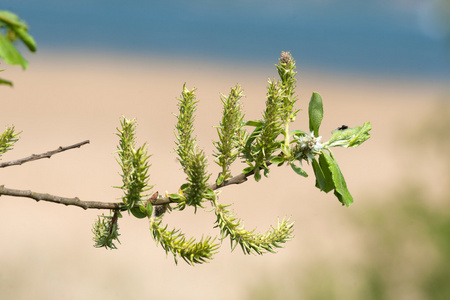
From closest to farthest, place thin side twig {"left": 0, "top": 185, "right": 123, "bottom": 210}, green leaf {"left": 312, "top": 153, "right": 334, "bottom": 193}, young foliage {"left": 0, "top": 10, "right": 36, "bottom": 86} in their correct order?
young foliage {"left": 0, "top": 10, "right": 36, "bottom": 86}, thin side twig {"left": 0, "top": 185, "right": 123, "bottom": 210}, green leaf {"left": 312, "top": 153, "right": 334, "bottom": 193}

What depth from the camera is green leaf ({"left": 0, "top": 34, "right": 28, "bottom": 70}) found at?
1.13 ft

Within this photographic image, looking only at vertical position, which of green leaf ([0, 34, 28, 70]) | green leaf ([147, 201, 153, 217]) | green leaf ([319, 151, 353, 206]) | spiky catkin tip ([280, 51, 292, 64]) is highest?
spiky catkin tip ([280, 51, 292, 64])

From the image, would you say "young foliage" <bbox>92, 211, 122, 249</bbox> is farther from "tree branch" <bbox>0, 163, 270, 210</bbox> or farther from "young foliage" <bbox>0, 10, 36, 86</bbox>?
"young foliage" <bbox>0, 10, 36, 86</bbox>

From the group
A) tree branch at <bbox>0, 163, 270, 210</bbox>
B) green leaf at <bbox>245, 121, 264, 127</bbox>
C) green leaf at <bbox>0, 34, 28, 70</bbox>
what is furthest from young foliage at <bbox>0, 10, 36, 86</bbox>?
green leaf at <bbox>245, 121, 264, 127</bbox>

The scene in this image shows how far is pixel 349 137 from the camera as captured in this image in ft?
2.13

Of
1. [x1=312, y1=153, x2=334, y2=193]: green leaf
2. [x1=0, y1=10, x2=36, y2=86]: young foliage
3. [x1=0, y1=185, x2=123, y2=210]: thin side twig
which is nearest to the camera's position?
[x1=0, y1=10, x2=36, y2=86]: young foliage

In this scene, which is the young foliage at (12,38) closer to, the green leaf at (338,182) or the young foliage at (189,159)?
the young foliage at (189,159)

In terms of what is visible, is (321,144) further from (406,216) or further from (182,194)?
(406,216)

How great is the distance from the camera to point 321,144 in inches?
23.6

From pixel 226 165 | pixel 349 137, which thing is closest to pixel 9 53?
pixel 226 165

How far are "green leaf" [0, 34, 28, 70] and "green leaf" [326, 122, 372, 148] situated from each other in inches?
14.7

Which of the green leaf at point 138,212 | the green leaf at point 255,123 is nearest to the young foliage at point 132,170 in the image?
the green leaf at point 138,212

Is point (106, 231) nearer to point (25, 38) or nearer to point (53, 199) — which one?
point (53, 199)

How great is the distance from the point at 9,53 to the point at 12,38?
12 mm
